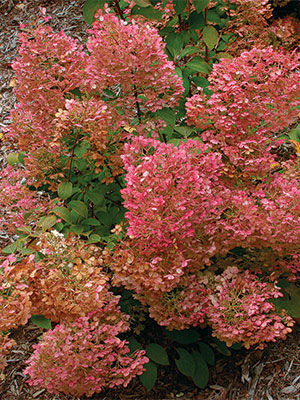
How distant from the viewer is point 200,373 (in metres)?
1.86

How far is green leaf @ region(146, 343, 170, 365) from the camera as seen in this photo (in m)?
1.80

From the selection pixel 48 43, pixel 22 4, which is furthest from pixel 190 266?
pixel 22 4

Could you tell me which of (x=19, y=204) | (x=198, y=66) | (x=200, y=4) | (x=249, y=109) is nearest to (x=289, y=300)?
(x=249, y=109)

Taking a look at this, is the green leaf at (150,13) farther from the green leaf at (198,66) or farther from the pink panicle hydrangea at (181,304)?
the pink panicle hydrangea at (181,304)

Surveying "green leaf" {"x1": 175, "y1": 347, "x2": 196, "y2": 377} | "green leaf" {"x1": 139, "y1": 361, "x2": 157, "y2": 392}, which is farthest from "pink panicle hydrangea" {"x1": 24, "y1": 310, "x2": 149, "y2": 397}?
"green leaf" {"x1": 175, "y1": 347, "x2": 196, "y2": 377}

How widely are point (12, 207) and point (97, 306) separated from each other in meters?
0.82

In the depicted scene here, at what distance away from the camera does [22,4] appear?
4113mm

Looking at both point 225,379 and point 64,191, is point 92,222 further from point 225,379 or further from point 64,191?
point 225,379

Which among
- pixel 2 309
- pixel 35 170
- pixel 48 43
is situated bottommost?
pixel 2 309

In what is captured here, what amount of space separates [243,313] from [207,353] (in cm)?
44

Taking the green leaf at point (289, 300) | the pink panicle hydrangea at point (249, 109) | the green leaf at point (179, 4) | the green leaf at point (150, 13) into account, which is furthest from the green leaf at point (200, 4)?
the green leaf at point (289, 300)

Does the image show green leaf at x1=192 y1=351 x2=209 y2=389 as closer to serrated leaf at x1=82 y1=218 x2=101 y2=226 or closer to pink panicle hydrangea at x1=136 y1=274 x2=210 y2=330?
pink panicle hydrangea at x1=136 y1=274 x2=210 y2=330

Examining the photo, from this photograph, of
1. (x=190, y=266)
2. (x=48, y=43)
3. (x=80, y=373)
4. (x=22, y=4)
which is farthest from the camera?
(x=22, y=4)

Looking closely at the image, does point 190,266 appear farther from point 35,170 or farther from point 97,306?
point 35,170
